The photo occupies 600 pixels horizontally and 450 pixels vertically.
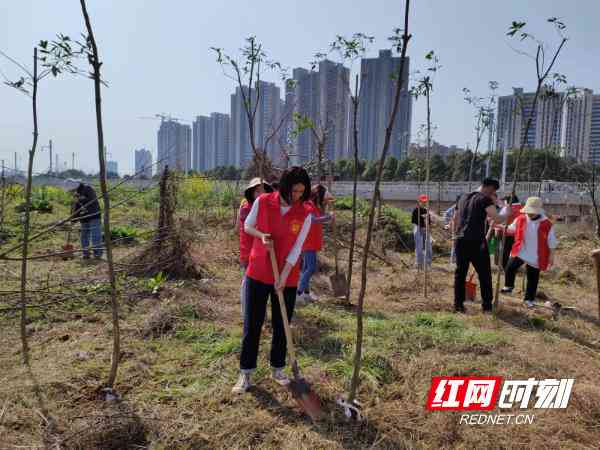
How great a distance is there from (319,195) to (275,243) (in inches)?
96.1

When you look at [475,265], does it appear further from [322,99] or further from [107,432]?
[322,99]

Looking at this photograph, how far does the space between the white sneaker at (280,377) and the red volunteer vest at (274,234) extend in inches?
27.1

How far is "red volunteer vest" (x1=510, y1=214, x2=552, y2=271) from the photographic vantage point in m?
5.19

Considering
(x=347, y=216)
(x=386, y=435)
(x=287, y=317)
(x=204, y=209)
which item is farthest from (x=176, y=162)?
(x=386, y=435)

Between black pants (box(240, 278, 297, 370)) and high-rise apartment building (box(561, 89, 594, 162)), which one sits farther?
high-rise apartment building (box(561, 89, 594, 162))

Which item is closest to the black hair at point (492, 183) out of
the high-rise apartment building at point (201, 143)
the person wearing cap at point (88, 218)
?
the person wearing cap at point (88, 218)

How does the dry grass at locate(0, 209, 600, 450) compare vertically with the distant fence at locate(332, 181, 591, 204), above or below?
below

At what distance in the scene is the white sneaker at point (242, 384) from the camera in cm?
296

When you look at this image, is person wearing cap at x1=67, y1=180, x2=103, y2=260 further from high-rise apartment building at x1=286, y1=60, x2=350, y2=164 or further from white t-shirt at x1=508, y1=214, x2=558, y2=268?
white t-shirt at x1=508, y1=214, x2=558, y2=268

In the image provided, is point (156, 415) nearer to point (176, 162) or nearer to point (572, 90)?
point (572, 90)

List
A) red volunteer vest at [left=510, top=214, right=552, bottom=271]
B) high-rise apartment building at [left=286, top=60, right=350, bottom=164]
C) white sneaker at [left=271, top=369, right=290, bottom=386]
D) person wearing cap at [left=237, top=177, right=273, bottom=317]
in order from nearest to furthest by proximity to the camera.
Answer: white sneaker at [left=271, top=369, right=290, bottom=386], person wearing cap at [left=237, top=177, right=273, bottom=317], red volunteer vest at [left=510, top=214, right=552, bottom=271], high-rise apartment building at [left=286, top=60, right=350, bottom=164]

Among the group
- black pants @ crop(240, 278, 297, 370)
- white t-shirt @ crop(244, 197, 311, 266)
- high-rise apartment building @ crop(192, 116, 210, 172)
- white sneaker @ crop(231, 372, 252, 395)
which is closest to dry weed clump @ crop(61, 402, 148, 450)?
white sneaker @ crop(231, 372, 252, 395)

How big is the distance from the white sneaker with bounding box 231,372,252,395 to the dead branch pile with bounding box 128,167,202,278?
10.3ft

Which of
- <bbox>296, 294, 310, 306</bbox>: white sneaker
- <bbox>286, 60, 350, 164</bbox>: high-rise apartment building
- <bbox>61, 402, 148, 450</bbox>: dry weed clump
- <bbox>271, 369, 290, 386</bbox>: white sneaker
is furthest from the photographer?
<bbox>286, 60, 350, 164</bbox>: high-rise apartment building
